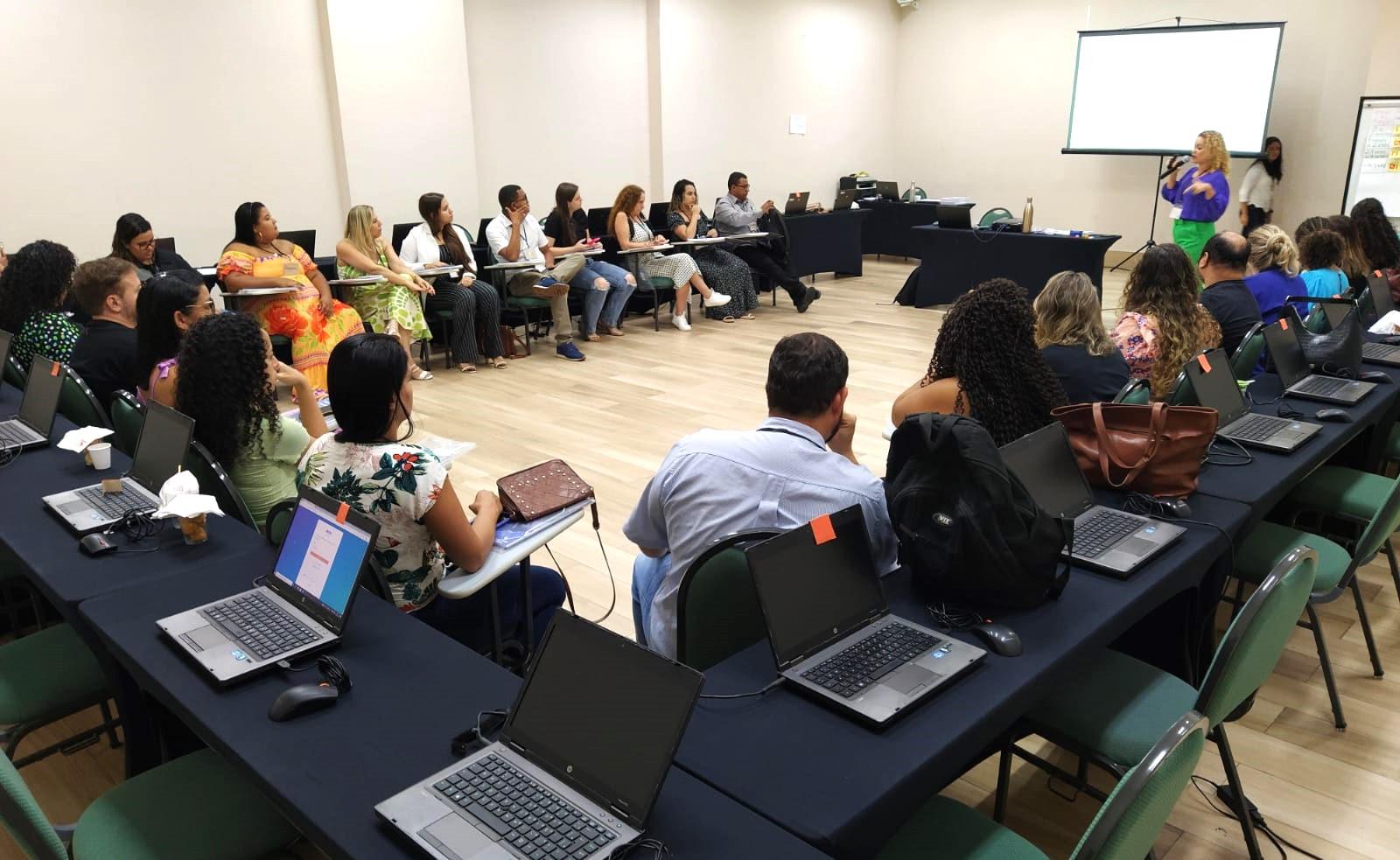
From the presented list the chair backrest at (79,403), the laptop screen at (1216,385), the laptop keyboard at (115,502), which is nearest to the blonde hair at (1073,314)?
the laptop screen at (1216,385)

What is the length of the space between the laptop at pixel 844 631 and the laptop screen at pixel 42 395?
2432 millimetres

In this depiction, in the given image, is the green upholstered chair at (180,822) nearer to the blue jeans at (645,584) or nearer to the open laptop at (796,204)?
Answer: the blue jeans at (645,584)

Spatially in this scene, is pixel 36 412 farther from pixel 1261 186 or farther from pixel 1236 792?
pixel 1261 186

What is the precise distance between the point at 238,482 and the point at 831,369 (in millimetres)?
1653

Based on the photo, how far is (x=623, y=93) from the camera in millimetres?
9258

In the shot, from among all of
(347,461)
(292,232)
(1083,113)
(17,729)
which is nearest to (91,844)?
(17,729)

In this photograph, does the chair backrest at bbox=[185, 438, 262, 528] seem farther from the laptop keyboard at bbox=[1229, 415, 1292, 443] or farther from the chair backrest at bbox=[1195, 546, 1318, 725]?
the laptop keyboard at bbox=[1229, 415, 1292, 443]

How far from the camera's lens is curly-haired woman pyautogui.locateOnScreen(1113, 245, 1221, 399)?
3428mm

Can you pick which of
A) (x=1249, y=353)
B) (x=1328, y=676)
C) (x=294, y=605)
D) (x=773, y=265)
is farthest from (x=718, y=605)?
(x=773, y=265)

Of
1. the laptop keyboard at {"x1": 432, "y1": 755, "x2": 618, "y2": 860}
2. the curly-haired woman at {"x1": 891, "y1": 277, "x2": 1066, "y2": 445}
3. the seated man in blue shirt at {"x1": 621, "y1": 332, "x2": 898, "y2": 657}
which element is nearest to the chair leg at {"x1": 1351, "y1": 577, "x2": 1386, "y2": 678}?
the curly-haired woman at {"x1": 891, "y1": 277, "x2": 1066, "y2": 445}

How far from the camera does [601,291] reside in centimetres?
750

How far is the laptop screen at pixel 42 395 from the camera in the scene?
116 inches

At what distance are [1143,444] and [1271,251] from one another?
2682 millimetres

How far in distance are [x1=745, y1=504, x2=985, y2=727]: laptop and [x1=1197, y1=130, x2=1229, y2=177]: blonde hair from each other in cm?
667
